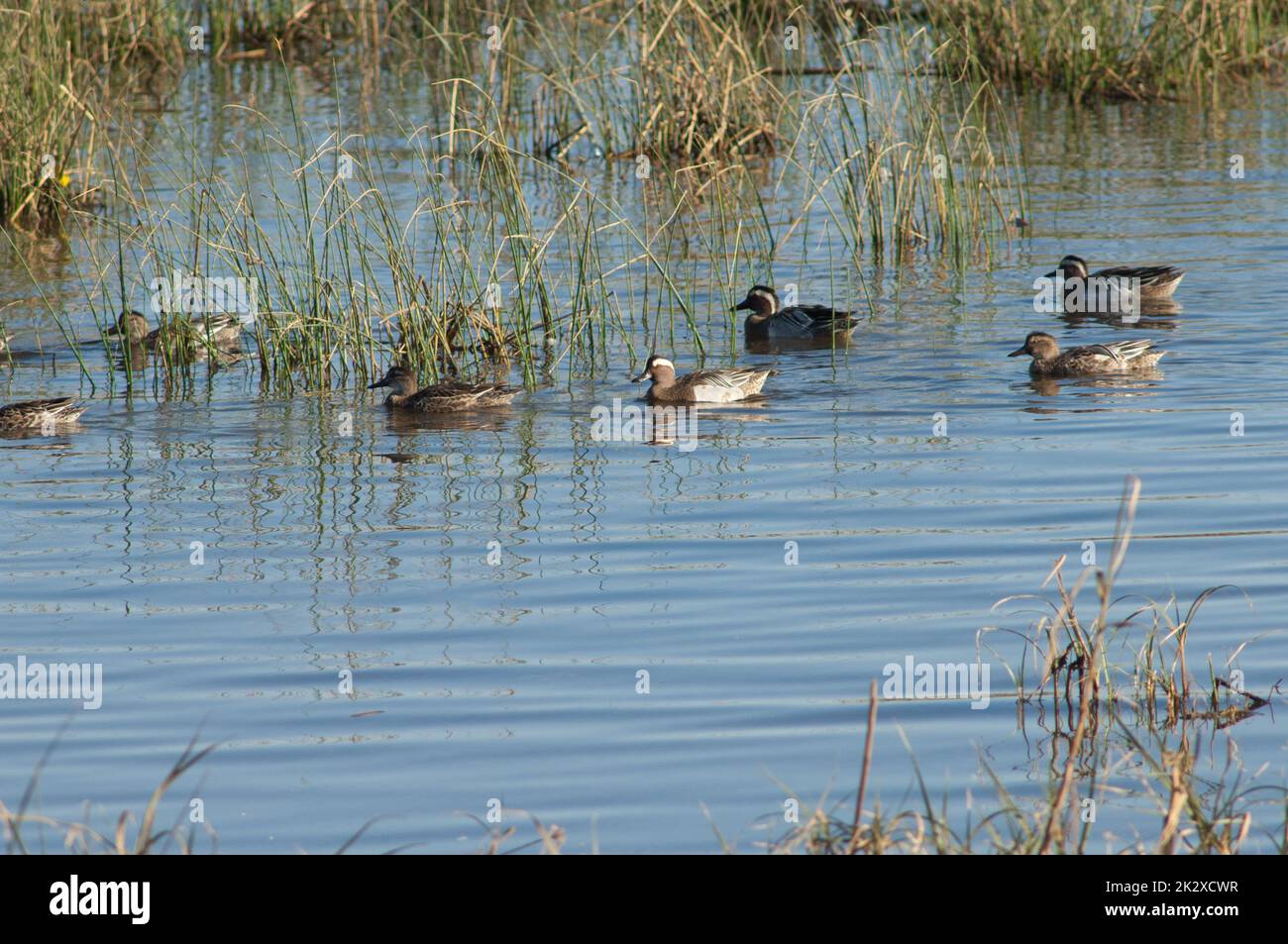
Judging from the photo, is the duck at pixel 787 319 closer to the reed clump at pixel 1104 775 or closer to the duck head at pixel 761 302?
the duck head at pixel 761 302

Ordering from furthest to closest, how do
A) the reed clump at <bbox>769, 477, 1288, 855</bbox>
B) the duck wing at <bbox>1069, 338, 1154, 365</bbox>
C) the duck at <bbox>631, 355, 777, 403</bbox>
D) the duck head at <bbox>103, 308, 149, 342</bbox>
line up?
the duck wing at <bbox>1069, 338, 1154, 365</bbox>
the duck head at <bbox>103, 308, 149, 342</bbox>
the duck at <bbox>631, 355, 777, 403</bbox>
the reed clump at <bbox>769, 477, 1288, 855</bbox>

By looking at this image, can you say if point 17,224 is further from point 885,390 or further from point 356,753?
point 356,753

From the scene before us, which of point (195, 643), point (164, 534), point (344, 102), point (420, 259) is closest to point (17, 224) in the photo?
point (420, 259)

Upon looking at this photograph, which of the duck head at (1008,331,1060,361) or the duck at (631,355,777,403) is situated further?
the duck head at (1008,331,1060,361)

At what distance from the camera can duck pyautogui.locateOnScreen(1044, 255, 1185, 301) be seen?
13.5 meters

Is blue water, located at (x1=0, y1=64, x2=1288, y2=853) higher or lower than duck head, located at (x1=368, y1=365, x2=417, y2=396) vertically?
lower

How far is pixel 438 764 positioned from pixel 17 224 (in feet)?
39.7

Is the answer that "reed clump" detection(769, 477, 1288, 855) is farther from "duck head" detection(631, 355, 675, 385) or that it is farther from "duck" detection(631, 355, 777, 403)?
"duck head" detection(631, 355, 675, 385)

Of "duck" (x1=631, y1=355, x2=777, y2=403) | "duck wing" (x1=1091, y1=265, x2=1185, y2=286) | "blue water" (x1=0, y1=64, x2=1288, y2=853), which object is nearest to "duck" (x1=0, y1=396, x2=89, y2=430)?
"blue water" (x1=0, y1=64, x2=1288, y2=853)

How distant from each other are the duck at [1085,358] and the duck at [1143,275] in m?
1.63

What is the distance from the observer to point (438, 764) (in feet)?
19.7

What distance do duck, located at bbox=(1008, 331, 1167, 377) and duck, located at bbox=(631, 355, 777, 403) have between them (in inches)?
70.4

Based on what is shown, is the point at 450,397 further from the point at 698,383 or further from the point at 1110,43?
the point at 1110,43

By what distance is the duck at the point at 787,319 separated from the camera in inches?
504
